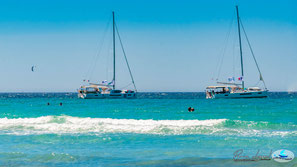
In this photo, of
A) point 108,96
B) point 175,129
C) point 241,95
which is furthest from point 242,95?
point 175,129

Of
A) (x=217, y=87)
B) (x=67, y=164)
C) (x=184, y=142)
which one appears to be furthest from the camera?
(x=217, y=87)

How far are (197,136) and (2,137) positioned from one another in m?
12.0

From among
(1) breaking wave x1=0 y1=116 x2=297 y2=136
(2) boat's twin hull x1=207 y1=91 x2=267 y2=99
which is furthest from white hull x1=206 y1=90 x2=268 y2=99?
(1) breaking wave x1=0 y1=116 x2=297 y2=136

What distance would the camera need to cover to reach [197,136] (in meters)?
21.3

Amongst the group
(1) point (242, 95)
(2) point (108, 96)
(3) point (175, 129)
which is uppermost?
Answer: (1) point (242, 95)

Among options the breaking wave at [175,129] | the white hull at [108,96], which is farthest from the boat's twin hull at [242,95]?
the breaking wave at [175,129]

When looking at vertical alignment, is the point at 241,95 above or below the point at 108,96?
above

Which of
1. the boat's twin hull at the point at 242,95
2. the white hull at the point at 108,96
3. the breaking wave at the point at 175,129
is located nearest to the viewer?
the breaking wave at the point at 175,129

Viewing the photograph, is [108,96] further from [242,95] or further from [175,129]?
[175,129]

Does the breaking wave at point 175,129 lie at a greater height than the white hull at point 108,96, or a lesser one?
lesser

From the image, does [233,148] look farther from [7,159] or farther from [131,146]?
[7,159]

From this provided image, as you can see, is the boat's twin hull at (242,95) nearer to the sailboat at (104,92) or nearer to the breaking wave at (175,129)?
the sailboat at (104,92)

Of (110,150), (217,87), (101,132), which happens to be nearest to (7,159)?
(110,150)

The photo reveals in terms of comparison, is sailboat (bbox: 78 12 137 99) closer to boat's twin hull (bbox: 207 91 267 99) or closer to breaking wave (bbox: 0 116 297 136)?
boat's twin hull (bbox: 207 91 267 99)
